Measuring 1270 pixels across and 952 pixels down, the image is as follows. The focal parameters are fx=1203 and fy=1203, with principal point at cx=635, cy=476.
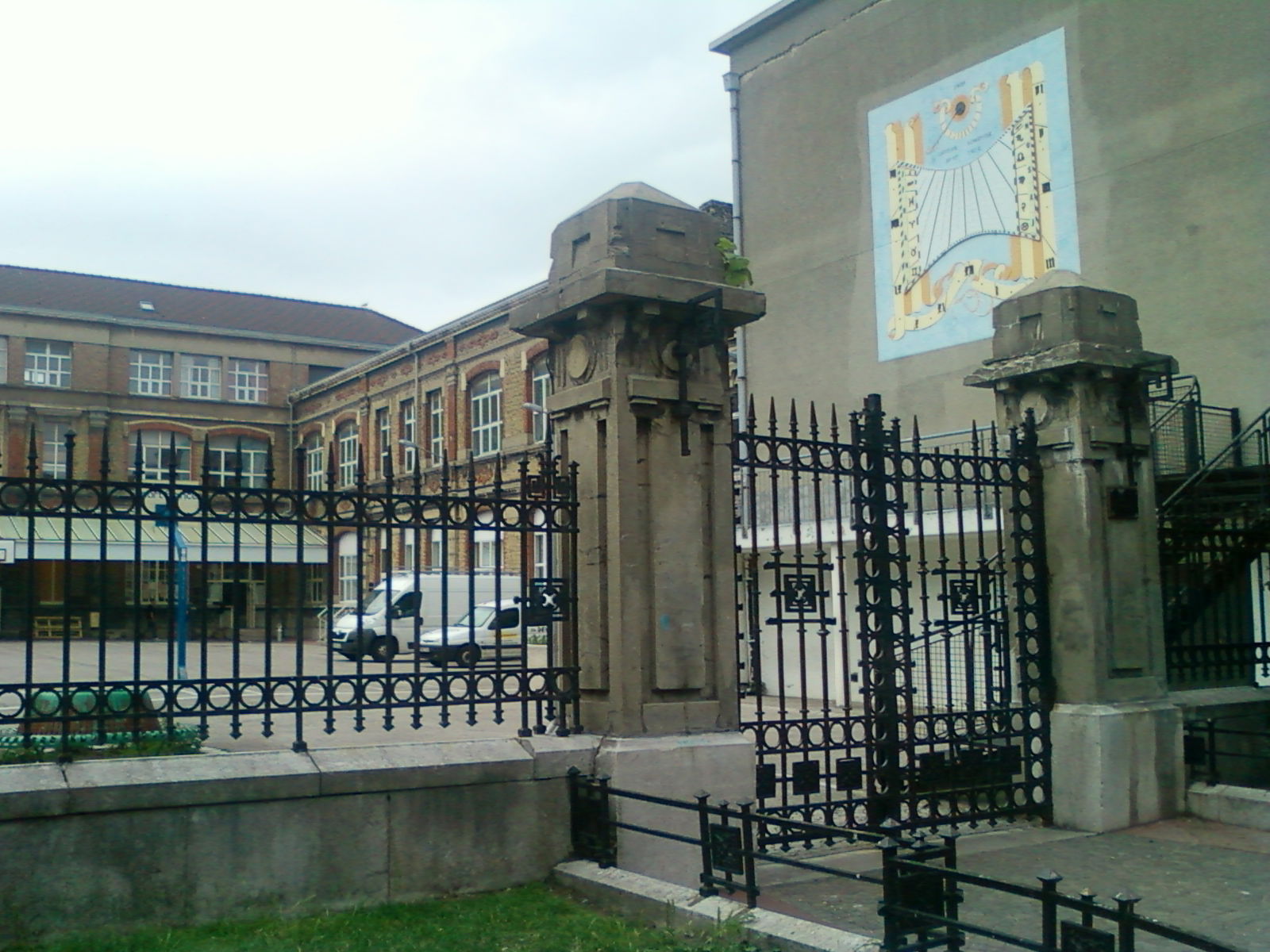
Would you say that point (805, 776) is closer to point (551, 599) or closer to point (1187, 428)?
point (551, 599)

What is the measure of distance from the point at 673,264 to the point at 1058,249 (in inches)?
529

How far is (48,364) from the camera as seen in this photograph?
4769 cm

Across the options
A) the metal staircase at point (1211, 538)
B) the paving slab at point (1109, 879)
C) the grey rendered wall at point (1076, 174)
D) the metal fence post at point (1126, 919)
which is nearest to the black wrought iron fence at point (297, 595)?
the paving slab at point (1109, 879)

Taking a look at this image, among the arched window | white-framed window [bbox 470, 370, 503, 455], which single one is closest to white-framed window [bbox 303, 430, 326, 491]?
the arched window

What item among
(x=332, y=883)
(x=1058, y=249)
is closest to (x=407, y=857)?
(x=332, y=883)

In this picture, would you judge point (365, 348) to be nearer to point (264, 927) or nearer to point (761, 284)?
point (761, 284)

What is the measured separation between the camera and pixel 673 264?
736cm

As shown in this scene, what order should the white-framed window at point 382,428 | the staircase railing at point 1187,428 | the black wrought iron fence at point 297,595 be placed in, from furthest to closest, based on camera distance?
the white-framed window at point 382,428
the staircase railing at point 1187,428
the black wrought iron fence at point 297,595

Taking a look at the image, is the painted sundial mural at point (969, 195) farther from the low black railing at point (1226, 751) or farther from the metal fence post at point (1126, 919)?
the metal fence post at point (1126, 919)

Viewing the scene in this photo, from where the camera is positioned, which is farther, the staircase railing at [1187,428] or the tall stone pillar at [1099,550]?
the staircase railing at [1187,428]

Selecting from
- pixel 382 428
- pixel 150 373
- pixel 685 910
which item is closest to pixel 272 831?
pixel 685 910

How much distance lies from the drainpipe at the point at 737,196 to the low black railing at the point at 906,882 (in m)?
18.0

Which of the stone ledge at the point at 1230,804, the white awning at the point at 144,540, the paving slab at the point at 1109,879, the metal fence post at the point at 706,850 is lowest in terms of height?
the paving slab at the point at 1109,879

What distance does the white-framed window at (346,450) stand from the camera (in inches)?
1806
